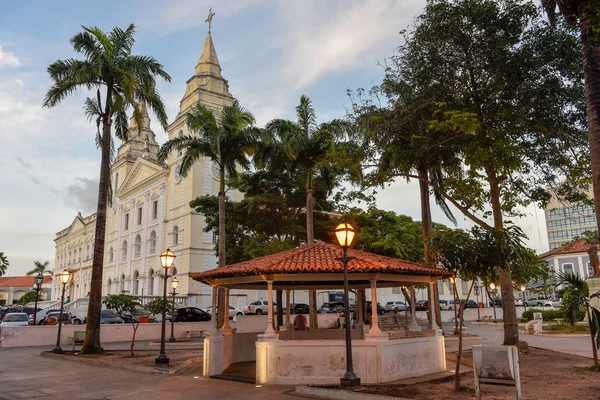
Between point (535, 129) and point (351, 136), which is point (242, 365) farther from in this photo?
point (535, 129)

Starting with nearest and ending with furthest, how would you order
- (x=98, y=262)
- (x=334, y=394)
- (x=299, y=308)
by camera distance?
(x=334, y=394) < (x=98, y=262) < (x=299, y=308)

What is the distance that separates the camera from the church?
1796 inches

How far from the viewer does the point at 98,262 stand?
64.2 ft

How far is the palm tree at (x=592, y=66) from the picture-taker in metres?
9.35

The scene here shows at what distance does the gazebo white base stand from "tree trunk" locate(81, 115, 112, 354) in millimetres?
9858

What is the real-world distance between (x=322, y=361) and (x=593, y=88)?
320 inches

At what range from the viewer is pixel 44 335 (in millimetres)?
25344

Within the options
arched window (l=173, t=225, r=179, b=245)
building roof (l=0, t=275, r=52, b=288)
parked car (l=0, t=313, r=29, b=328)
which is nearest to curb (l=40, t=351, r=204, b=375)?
parked car (l=0, t=313, r=29, b=328)

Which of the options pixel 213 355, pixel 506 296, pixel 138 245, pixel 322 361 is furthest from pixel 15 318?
pixel 506 296

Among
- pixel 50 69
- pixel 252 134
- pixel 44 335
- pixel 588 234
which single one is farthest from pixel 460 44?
pixel 44 335

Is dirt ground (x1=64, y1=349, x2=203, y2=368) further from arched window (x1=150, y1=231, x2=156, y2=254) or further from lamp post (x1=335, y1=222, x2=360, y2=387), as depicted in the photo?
arched window (x1=150, y1=231, x2=156, y2=254)

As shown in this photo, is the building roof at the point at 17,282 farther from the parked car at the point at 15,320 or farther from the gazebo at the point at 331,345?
the gazebo at the point at 331,345

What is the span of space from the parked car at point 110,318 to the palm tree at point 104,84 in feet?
41.1

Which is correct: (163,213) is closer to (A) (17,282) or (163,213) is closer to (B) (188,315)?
(B) (188,315)
